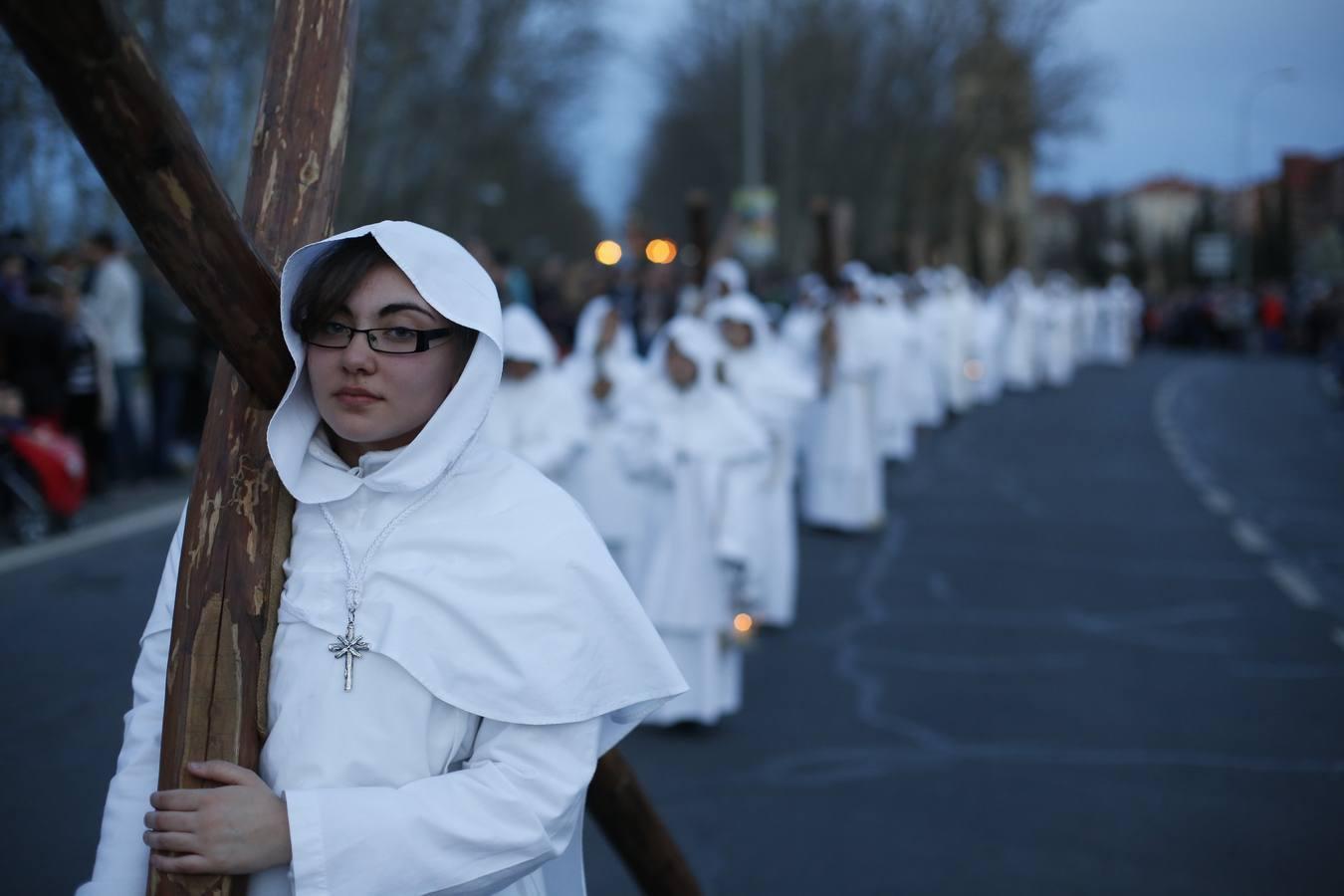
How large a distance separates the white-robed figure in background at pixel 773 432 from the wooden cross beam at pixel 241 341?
22.1ft

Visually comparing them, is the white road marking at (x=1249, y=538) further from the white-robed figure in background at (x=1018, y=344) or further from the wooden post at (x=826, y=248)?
the white-robed figure in background at (x=1018, y=344)

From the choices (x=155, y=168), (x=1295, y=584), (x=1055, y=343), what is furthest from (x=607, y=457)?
(x=1055, y=343)

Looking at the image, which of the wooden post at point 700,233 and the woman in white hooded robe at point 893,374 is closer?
the wooden post at point 700,233

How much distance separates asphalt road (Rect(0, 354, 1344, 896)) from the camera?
15.0ft

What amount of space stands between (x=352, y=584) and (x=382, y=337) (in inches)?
14.3

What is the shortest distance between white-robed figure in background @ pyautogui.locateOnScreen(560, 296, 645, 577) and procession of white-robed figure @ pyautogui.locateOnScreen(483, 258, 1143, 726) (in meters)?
0.02

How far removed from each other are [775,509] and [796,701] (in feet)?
7.24

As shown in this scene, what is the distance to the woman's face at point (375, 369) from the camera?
2.33 m

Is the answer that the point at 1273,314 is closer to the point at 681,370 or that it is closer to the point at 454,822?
the point at 681,370

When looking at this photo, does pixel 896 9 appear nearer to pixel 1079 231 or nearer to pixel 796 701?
pixel 796 701

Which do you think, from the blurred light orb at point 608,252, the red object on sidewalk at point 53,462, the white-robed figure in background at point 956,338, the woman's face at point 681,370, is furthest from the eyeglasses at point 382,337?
the white-robed figure in background at point 956,338

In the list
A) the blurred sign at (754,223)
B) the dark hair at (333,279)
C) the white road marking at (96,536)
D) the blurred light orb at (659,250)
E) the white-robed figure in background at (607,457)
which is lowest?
the white road marking at (96,536)

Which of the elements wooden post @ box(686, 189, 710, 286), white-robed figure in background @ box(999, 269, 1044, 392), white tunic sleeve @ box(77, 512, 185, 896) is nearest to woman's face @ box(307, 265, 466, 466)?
white tunic sleeve @ box(77, 512, 185, 896)

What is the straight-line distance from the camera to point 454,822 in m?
2.20
